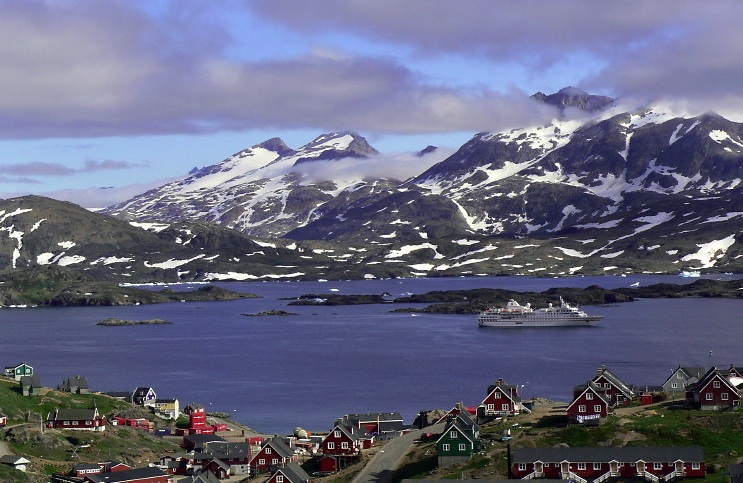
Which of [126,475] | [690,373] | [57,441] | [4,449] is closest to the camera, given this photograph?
[126,475]

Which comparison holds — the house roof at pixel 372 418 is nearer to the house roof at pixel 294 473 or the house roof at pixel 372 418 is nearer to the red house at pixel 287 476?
the house roof at pixel 294 473

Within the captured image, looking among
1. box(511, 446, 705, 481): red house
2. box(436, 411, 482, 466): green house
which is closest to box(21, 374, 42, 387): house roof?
box(436, 411, 482, 466): green house

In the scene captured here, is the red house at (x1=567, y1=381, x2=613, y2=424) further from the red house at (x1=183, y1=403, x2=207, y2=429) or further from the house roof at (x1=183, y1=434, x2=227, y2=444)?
the red house at (x1=183, y1=403, x2=207, y2=429)

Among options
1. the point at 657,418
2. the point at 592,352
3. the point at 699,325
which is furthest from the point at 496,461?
the point at 699,325

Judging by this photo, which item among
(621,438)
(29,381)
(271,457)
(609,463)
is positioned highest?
(29,381)

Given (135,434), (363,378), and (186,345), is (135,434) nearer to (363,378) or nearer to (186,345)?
(363,378)

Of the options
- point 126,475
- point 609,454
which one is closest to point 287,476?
point 126,475

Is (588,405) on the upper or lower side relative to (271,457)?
upper

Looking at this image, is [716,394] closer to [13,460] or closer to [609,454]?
[609,454]
